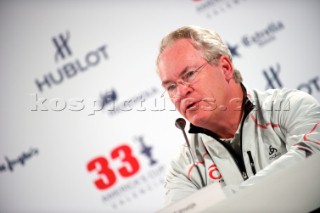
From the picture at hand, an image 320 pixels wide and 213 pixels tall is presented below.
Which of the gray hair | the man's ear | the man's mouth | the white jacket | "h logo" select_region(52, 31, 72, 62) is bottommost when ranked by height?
the white jacket

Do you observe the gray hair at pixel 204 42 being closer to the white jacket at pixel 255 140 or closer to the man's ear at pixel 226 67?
the man's ear at pixel 226 67

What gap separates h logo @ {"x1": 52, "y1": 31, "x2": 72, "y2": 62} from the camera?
1.73m

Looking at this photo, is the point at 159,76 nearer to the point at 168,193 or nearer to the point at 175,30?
the point at 175,30

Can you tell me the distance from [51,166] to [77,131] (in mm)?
214

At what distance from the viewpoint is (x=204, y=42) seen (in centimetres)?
149

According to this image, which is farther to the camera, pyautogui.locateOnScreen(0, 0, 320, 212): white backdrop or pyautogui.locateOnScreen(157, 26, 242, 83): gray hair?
pyautogui.locateOnScreen(0, 0, 320, 212): white backdrop

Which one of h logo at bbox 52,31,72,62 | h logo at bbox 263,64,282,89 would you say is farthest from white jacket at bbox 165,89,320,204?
h logo at bbox 52,31,72,62

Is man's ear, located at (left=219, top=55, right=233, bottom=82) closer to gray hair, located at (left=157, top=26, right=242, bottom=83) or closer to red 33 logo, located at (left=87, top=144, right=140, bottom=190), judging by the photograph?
gray hair, located at (left=157, top=26, right=242, bottom=83)

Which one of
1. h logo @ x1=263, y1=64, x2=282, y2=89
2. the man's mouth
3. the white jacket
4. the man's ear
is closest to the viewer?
the white jacket

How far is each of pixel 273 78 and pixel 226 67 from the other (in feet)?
1.04

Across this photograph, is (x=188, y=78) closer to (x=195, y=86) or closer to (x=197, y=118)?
(x=195, y=86)

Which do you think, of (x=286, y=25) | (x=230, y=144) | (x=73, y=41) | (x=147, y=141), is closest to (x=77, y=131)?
(x=147, y=141)

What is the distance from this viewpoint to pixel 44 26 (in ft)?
5.77

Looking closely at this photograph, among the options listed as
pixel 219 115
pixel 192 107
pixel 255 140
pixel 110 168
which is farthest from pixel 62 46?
pixel 255 140
